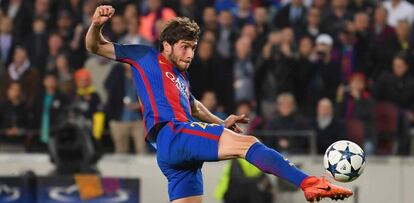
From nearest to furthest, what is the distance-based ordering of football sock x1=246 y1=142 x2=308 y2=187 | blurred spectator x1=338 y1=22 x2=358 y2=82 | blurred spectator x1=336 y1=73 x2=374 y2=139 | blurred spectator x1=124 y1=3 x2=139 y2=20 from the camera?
football sock x1=246 y1=142 x2=308 y2=187 → blurred spectator x1=336 y1=73 x2=374 y2=139 → blurred spectator x1=338 y1=22 x2=358 y2=82 → blurred spectator x1=124 y1=3 x2=139 y2=20

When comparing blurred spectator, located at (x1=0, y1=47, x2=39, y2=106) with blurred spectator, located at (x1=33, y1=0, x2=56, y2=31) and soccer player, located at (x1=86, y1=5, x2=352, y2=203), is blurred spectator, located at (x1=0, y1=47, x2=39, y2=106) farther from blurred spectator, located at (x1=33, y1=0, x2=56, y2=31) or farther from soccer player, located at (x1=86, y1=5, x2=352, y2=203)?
soccer player, located at (x1=86, y1=5, x2=352, y2=203)

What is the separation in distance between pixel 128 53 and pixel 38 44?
809 centimetres

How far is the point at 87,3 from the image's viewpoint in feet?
58.5

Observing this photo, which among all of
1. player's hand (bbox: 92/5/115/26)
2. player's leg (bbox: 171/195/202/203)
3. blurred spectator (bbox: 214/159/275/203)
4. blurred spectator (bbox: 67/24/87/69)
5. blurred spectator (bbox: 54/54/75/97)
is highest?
player's hand (bbox: 92/5/115/26)

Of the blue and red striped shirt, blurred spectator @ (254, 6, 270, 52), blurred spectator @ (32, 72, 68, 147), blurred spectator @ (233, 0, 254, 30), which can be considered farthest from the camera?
blurred spectator @ (233, 0, 254, 30)

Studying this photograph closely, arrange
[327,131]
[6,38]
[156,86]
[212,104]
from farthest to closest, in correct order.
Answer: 1. [6,38]
2. [212,104]
3. [327,131]
4. [156,86]

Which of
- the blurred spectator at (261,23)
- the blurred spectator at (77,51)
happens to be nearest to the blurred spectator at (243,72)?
the blurred spectator at (261,23)

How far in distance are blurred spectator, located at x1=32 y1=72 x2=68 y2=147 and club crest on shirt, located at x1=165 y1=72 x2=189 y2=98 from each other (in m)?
6.31

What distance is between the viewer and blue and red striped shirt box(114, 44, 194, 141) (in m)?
9.09

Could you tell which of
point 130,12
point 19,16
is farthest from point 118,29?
point 19,16

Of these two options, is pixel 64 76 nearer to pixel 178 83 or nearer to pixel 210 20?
pixel 210 20

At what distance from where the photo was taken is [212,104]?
15078 millimetres

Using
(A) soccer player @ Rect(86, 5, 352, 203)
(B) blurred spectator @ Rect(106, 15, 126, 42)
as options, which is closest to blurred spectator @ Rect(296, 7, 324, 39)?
(B) blurred spectator @ Rect(106, 15, 126, 42)

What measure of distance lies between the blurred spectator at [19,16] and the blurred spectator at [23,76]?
3.24 feet
